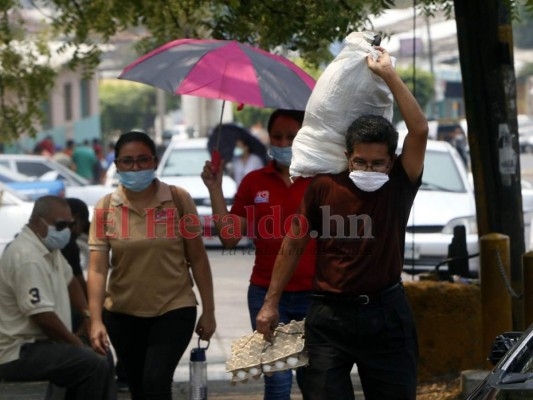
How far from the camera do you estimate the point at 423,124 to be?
4910mm

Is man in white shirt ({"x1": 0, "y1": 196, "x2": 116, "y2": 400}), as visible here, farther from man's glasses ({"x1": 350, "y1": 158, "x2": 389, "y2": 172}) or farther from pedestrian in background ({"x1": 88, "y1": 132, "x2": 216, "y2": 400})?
man's glasses ({"x1": 350, "y1": 158, "x2": 389, "y2": 172})

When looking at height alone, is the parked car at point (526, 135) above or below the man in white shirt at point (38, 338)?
above

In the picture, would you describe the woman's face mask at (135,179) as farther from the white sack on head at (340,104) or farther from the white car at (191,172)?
the white car at (191,172)

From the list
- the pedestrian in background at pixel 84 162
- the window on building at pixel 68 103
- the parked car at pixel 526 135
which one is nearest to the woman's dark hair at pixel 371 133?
the pedestrian in background at pixel 84 162

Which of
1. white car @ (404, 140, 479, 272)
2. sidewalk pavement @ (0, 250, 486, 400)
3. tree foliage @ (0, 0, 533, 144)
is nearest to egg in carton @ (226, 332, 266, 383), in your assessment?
tree foliage @ (0, 0, 533, 144)

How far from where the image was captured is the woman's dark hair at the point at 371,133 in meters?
4.94

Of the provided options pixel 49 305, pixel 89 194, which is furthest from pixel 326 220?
pixel 89 194

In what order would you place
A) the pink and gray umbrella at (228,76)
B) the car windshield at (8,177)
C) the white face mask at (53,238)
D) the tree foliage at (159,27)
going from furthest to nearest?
the car windshield at (8,177), the tree foliage at (159,27), the white face mask at (53,238), the pink and gray umbrella at (228,76)

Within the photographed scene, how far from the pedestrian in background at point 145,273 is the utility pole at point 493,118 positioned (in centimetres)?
235

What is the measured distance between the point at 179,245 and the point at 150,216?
0.22 m

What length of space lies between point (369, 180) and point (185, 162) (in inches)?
567

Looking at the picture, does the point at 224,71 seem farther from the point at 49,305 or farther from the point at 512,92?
the point at 512,92

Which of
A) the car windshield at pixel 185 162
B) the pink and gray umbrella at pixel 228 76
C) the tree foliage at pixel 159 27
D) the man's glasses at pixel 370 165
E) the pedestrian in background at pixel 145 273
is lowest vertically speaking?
the pedestrian in background at pixel 145 273

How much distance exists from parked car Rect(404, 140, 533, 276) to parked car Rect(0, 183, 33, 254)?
4.62m
